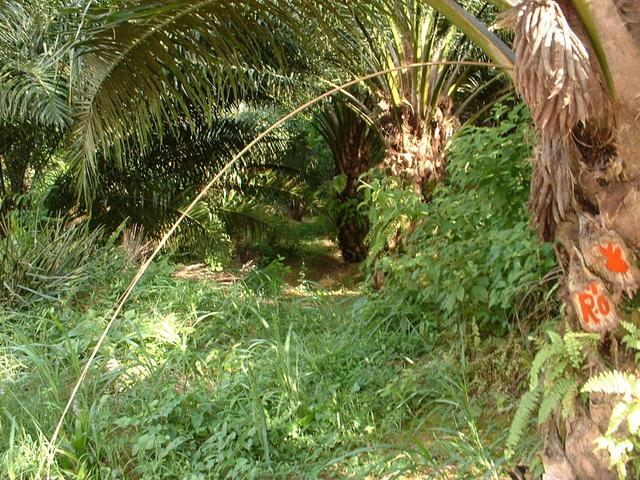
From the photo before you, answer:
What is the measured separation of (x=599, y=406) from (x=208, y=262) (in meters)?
6.00

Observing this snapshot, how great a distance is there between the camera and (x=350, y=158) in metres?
9.91

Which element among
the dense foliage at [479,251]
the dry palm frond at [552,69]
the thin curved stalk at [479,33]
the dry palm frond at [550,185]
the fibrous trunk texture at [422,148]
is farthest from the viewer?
the fibrous trunk texture at [422,148]

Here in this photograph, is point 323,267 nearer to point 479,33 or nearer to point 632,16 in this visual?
point 479,33

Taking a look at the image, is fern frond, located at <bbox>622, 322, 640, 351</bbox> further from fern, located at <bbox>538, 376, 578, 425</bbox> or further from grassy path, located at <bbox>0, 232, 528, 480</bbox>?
grassy path, located at <bbox>0, 232, 528, 480</bbox>

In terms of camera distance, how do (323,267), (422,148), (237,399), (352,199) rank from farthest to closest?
1. (323,267)
2. (352,199)
3. (422,148)
4. (237,399)

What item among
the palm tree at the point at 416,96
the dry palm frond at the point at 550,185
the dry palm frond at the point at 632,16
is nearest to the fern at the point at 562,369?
the dry palm frond at the point at 550,185

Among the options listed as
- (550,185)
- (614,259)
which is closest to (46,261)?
(550,185)

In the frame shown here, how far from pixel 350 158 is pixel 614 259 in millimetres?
7847

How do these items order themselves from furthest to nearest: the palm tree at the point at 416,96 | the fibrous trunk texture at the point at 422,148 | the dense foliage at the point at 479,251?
1. the fibrous trunk texture at the point at 422,148
2. the palm tree at the point at 416,96
3. the dense foliage at the point at 479,251

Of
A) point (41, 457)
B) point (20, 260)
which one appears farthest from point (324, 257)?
point (41, 457)

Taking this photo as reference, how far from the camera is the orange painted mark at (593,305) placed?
222cm

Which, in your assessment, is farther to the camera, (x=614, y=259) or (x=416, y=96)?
(x=416, y=96)

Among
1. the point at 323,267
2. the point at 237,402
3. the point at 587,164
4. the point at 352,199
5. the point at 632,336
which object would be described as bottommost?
the point at 323,267

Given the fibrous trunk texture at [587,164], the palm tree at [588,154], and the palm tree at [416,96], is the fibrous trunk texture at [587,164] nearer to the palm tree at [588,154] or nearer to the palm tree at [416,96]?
the palm tree at [588,154]
